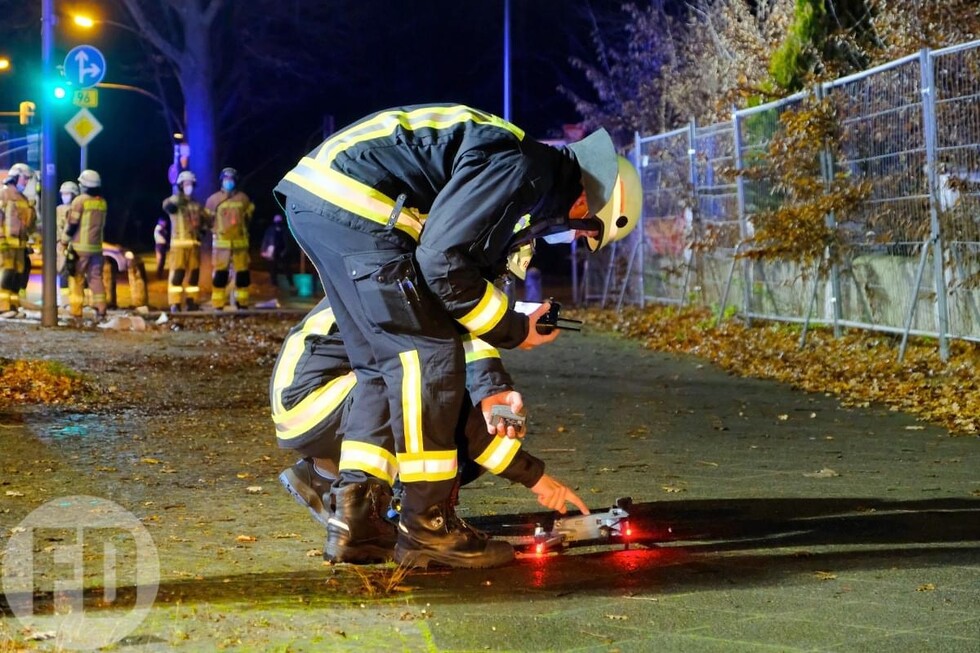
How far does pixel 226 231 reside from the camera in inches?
767

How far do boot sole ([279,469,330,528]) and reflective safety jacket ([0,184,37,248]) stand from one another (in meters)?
14.0

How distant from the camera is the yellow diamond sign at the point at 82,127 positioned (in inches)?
835

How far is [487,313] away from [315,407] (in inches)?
39.8

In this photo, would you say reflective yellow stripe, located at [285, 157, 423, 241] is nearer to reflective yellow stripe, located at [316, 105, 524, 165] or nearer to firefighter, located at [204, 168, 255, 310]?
reflective yellow stripe, located at [316, 105, 524, 165]

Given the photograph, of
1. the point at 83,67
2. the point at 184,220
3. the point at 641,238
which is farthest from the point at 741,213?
the point at 83,67

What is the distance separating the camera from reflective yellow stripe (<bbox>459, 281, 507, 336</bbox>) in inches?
192

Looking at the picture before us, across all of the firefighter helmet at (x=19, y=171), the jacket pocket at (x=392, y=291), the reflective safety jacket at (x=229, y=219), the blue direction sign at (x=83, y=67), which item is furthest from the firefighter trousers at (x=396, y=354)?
the firefighter helmet at (x=19, y=171)

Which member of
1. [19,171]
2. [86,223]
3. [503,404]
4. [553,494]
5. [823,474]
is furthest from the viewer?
[19,171]

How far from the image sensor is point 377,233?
16.2 ft

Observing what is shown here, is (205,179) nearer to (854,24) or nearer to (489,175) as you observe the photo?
(854,24)

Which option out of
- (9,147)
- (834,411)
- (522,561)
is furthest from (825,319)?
(9,147)

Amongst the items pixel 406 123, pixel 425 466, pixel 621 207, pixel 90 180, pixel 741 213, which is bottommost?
pixel 425 466

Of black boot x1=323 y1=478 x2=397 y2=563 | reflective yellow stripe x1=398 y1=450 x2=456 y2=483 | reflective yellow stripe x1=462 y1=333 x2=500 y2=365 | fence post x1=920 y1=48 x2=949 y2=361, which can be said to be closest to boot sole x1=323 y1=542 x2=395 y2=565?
black boot x1=323 y1=478 x2=397 y2=563

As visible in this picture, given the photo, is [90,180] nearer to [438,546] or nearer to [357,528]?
[357,528]
